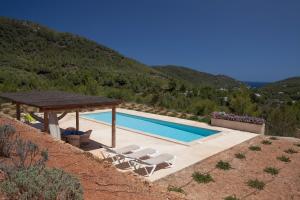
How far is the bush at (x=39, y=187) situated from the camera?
2.47 meters

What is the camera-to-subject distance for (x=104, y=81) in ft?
96.3

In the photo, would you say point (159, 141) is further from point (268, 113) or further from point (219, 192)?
point (268, 113)

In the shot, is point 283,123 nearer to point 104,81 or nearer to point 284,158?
point 284,158

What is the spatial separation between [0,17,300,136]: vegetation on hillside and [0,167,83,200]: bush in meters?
12.2

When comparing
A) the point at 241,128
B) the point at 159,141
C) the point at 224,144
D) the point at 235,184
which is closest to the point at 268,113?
the point at 241,128

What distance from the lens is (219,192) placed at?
5773 mm

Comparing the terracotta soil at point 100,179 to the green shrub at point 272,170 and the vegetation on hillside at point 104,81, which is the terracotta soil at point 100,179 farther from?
the vegetation on hillside at point 104,81

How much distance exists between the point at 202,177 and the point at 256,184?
1.28 m

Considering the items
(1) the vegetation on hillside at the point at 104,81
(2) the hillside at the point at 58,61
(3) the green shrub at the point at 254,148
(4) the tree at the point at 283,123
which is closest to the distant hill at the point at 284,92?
(1) the vegetation on hillside at the point at 104,81

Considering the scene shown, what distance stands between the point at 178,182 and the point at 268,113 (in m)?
10.9

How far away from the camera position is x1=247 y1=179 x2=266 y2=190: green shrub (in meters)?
6.08

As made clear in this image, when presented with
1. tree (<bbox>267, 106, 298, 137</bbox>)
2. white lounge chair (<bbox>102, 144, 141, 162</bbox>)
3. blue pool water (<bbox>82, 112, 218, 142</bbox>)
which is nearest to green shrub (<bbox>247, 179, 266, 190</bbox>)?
white lounge chair (<bbox>102, 144, 141, 162</bbox>)

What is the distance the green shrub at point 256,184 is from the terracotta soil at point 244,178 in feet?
0.25

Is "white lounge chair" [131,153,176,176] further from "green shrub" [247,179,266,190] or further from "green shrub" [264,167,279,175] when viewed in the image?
"green shrub" [264,167,279,175]
